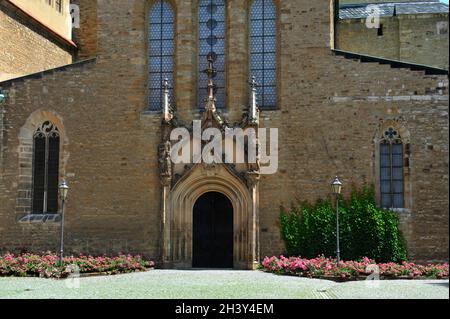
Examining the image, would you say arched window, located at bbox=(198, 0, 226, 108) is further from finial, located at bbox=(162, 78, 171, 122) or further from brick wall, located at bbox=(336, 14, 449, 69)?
brick wall, located at bbox=(336, 14, 449, 69)

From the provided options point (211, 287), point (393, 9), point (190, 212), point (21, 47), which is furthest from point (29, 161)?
point (393, 9)

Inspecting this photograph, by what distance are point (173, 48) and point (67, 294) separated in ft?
39.9

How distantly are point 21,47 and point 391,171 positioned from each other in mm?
14207

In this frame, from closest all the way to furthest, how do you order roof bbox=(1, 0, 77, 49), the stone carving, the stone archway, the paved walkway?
1. the paved walkway
2. the stone archway
3. the stone carving
4. roof bbox=(1, 0, 77, 49)

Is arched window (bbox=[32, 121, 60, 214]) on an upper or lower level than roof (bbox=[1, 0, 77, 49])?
lower

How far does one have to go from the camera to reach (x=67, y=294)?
16.7m

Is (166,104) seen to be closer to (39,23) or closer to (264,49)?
(264,49)

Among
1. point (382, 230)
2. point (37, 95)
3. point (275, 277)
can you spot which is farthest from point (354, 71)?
point (37, 95)

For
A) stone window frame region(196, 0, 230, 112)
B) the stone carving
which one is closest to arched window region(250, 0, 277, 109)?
stone window frame region(196, 0, 230, 112)

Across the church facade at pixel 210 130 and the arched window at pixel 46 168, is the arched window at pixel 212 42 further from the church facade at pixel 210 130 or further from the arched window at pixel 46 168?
the arched window at pixel 46 168

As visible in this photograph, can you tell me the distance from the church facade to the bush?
1.30ft

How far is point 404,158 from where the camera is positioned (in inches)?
954

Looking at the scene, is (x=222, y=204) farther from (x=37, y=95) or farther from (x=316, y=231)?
(x=37, y=95)

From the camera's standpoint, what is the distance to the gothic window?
80.0ft
